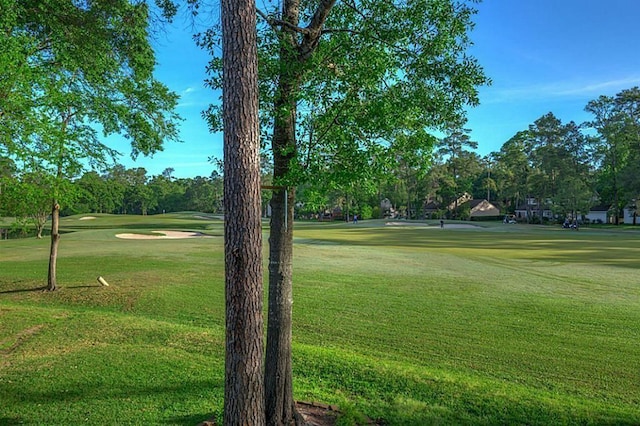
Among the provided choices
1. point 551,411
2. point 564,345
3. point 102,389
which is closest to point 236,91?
point 102,389

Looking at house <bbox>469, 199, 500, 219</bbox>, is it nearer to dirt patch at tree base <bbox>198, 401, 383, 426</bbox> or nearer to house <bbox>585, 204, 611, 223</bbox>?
house <bbox>585, 204, 611, 223</bbox>

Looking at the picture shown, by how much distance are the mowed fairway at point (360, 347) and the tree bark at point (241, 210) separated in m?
1.61

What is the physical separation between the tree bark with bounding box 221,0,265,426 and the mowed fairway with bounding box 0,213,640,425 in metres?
1.61

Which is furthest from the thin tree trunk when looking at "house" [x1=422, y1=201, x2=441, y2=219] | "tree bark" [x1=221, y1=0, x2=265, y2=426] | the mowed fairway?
"house" [x1=422, y1=201, x2=441, y2=219]

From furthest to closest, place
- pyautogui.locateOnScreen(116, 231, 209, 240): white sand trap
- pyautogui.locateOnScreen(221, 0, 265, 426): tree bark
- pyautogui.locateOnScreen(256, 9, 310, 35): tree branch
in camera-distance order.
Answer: pyautogui.locateOnScreen(116, 231, 209, 240): white sand trap → pyautogui.locateOnScreen(256, 9, 310, 35): tree branch → pyautogui.locateOnScreen(221, 0, 265, 426): tree bark

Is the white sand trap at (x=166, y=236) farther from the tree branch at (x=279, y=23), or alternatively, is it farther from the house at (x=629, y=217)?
the house at (x=629, y=217)

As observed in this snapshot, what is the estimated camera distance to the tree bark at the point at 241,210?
137 inches

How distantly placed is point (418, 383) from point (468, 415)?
950mm

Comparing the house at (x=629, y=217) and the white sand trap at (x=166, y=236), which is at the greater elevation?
the house at (x=629, y=217)

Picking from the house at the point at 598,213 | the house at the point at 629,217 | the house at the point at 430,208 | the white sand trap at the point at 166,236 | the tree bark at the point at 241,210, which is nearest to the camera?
the tree bark at the point at 241,210

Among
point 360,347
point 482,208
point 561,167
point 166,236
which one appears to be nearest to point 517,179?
point 561,167

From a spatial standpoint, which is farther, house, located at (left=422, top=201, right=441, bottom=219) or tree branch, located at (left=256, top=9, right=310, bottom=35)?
house, located at (left=422, top=201, right=441, bottom=219)

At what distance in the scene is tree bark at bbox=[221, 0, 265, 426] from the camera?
137 inches

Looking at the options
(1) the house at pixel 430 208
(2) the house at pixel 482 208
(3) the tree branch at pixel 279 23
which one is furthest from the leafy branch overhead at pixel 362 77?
(2) the house at pixel 482 208
